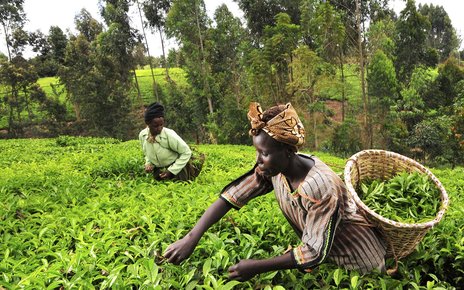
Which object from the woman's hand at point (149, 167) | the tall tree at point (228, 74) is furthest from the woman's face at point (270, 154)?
the tall tree at point (228, 74)

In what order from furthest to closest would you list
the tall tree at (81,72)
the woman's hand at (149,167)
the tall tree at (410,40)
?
the tall tree at (81,72) < the tall tree at (410,40) < the woman's hand at (149,167)

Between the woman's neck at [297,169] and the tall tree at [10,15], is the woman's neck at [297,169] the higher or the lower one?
the lower one

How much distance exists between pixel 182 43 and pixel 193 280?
68.2ft

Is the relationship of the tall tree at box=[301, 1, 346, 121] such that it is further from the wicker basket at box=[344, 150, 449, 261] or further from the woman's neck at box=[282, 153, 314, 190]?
the woman's neck at box=[282, 153, 314, 190]

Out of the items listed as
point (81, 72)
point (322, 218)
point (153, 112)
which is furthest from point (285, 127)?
point (81, 72)

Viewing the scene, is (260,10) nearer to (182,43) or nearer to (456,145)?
(182,43)

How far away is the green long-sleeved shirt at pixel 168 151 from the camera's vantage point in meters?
4.04

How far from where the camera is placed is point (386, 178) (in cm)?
232

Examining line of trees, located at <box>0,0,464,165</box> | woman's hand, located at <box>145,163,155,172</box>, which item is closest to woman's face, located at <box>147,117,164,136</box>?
woman's hand, located at <box>145,163,155,172</box>

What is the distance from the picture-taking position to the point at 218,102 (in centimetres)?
2191

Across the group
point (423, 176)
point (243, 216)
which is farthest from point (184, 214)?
point (423, 176)

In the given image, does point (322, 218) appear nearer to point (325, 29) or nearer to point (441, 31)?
point (325, 29)

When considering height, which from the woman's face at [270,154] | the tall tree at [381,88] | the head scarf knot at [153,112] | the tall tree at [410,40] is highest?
the tall tree at [410,40]

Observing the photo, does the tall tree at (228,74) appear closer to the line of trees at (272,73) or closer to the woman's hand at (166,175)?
the line of trees at (272,73)
